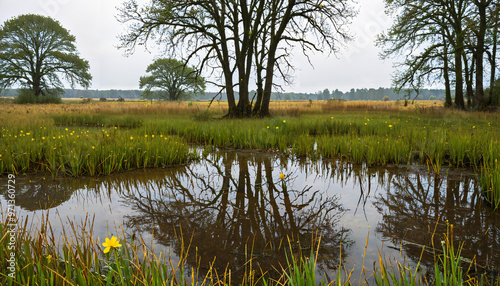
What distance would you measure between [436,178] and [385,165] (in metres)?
1.03

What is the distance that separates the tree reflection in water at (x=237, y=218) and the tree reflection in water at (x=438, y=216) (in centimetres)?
49

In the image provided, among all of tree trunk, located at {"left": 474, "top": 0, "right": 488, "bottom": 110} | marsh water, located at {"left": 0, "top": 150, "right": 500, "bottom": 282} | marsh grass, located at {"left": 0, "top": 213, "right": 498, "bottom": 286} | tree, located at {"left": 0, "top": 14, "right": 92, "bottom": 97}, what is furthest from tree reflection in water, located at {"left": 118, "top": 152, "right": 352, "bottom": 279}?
tree, located at {"left": 0, "top": 14, "right": 92, "bottom": 97}

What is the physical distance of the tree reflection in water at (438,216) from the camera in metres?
2.26

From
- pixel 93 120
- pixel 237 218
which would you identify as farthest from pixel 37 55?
pixel 237 218

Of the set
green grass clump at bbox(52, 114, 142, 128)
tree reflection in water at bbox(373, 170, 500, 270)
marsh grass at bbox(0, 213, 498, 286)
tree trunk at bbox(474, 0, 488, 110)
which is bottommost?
tree reflection in water at bbox(373, 170, 500, 270)

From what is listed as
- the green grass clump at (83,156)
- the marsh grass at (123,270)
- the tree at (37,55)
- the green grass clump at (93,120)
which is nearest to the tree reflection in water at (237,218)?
the marsh grass at (123,270)

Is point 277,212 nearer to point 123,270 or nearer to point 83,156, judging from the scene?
point 123,270

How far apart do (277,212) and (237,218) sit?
437mm

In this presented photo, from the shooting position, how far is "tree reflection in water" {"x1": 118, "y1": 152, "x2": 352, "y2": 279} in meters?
2.18

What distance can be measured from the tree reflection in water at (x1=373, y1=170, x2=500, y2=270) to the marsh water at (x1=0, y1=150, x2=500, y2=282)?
10 mm

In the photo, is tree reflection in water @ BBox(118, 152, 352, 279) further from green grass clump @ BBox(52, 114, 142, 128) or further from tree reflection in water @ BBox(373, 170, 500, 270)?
green grass clump @ BBox(52, 114, 142, 128)

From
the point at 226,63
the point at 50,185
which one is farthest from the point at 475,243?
the point at 226,63

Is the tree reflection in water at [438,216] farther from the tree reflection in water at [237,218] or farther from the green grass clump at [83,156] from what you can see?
the green grass clump at [83,156]

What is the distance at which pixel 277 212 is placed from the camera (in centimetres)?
303
